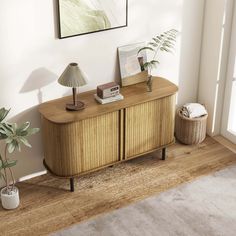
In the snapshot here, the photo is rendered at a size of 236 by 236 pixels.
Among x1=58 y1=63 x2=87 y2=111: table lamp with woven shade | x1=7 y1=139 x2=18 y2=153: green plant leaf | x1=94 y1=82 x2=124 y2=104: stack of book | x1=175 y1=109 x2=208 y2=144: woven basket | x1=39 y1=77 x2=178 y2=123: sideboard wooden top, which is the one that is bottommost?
x1=175 y1=109 x2=208 y2=144: woven basket

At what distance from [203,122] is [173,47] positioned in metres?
0.72

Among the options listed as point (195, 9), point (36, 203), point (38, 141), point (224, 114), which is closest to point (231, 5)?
point (195, 9)

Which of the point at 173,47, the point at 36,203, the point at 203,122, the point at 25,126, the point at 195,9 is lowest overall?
the point at 36,203

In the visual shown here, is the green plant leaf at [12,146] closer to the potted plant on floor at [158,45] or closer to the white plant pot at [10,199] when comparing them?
the white plant pot at [10,199]

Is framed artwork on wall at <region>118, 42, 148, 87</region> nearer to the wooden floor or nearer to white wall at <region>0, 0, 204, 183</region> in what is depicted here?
white wall at <region>0, 0, 204, 183</region>

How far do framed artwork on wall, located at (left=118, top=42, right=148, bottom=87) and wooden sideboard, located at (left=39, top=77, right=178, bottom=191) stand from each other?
0.24 ft

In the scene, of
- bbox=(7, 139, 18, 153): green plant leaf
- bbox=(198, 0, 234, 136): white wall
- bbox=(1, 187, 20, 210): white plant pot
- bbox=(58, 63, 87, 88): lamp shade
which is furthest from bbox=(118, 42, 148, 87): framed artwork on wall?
bbox=(1, 187, 20, 210): white plant pot

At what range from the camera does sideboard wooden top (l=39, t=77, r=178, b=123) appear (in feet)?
12.6

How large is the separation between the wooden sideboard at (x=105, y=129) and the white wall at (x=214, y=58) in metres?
0.52

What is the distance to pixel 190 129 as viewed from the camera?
4625 millimetres

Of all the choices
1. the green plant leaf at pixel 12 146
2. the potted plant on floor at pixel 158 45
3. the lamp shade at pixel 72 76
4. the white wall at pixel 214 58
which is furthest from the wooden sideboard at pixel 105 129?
the white wall at pixel 214 58

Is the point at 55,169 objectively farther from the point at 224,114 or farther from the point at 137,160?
the point at 224,114

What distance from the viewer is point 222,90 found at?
15.4 feet

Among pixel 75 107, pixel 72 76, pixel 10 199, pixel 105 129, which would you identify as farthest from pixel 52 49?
pixel 10 199
